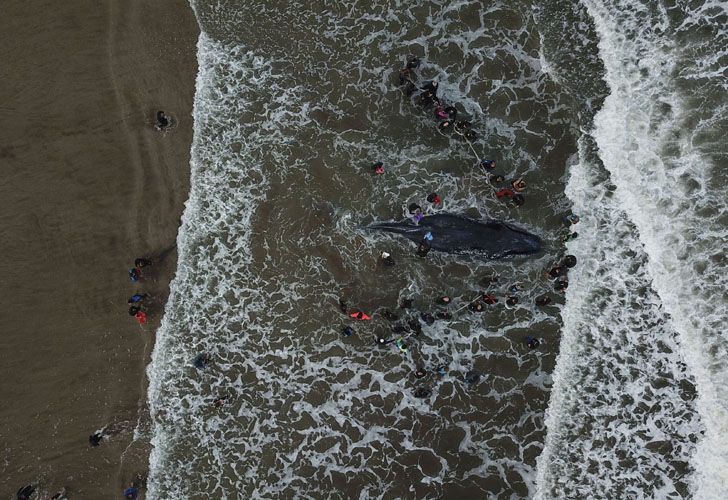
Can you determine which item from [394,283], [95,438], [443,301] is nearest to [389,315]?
[394,283]

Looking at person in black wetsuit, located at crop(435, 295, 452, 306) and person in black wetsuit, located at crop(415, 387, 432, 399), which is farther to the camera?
person in black wetsuit, located at crop(435, 295, 452, 306)

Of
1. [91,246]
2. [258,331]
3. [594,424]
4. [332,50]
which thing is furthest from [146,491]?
[332,50]

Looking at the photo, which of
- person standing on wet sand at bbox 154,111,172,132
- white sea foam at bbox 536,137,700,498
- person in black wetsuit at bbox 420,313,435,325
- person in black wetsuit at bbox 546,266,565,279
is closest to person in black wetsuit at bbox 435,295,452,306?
person in black wetsuit at bbox 420,313,435,325

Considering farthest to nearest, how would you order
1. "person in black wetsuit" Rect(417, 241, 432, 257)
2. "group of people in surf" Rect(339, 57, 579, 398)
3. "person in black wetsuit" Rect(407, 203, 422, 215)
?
"person in black wetsuit" Rect(407, 203, 422, 215)
"person in black wetsuit" Rect(417, 241, 432, 257)
"group of people in surf" Rect(339, 57, 579, 398)

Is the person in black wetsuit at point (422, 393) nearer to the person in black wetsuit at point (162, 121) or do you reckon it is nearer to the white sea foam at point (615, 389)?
the white sea foam at point (615, 389)

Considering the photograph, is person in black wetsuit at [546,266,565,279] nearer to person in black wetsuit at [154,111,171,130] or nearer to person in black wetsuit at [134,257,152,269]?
person in black wetsuit at [134,257,152,269]

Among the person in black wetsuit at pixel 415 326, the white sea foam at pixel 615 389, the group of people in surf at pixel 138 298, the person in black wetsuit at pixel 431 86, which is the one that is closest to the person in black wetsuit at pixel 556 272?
the white sea foam at pixel 615 389

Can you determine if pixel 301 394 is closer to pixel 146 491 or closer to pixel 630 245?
pixel 146 491
